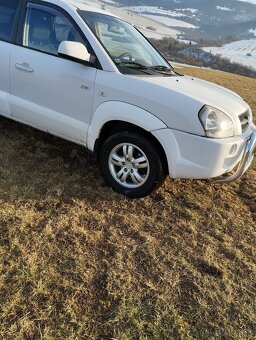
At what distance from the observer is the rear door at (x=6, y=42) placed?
4344mm

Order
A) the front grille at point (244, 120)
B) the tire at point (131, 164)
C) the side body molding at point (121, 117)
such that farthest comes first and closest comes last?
the front grille at point (244, 120) < the tire at point (131, 164) < the side body molding at point (121, 117)

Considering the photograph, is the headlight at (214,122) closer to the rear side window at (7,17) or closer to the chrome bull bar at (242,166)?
the chrome bull bar at (242,166)

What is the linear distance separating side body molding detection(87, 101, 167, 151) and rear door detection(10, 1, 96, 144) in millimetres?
112

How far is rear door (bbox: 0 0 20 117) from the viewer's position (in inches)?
171

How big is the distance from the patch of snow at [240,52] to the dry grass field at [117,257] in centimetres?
9358

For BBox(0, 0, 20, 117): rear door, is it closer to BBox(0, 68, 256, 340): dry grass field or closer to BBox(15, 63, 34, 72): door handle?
BBox(15, 63, 34, 72): door handle

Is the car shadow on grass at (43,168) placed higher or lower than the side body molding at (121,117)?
lower

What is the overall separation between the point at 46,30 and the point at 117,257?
268cm

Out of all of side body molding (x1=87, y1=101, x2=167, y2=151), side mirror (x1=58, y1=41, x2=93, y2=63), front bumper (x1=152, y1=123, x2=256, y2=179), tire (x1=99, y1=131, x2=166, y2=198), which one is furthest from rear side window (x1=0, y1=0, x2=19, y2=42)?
front bumper (x1=152, y1=123, x2=256, y2=179)

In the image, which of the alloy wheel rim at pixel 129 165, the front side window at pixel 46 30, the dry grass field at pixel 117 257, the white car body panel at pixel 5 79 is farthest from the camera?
the white car body panel at pixel 5 79

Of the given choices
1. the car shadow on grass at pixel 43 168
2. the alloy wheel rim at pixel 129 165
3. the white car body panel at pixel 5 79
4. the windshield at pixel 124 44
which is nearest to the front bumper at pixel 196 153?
the alloy wheel rim at pixel 129 165

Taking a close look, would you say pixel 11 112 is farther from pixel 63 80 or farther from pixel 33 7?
pixel 33 7

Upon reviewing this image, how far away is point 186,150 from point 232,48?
429ft

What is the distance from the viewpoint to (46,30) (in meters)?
4.16
